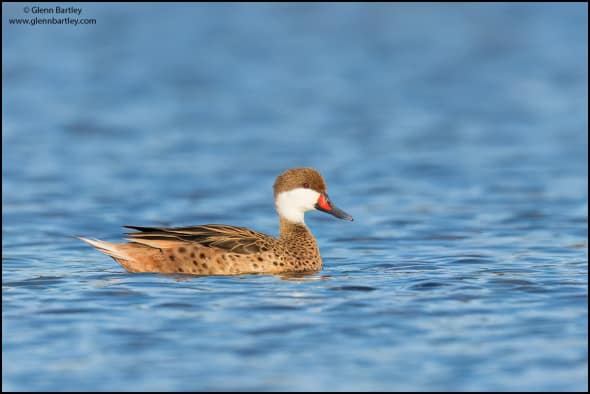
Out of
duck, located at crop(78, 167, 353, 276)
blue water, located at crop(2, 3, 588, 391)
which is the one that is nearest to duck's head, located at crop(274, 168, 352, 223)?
duck, located at crop(78, 167, 353, 276)

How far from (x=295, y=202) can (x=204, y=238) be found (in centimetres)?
114

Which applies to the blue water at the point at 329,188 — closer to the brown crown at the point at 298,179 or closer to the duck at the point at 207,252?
the duck at the point at 207,252

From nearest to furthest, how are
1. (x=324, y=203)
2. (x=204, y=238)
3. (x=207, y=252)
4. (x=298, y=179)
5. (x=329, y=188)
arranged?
(x=207, y=252)
(x=204, y=238)
(x=298, y=179)
(x=324, y=203)
(x=329, y=188)

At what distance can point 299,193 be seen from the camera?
12.0m

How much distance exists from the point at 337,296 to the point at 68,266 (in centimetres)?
302

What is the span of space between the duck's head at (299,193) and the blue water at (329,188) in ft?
2.03

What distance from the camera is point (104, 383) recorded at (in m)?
7.79

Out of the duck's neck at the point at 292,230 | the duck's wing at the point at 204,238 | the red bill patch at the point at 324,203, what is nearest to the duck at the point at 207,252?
the duck's wing at the point at 204,238

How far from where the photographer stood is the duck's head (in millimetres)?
11977

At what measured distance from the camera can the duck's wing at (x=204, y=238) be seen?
36.7 ft

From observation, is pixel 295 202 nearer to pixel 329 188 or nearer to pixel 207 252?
pixel 207 252

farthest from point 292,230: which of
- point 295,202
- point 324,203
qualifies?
point 324,203

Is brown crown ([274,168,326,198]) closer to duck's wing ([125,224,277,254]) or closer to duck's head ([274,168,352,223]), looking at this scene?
duck's head ([274,168,352,223])

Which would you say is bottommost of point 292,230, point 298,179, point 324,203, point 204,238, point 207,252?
point 207,252
